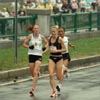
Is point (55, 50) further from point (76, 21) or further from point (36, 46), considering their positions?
point (76, 21)

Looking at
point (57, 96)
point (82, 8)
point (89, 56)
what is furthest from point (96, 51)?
point (82, 8)

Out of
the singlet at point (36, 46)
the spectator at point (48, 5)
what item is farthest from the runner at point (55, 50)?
the spectator at point (48, 5)

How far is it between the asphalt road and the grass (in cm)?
175

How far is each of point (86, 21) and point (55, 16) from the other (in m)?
3.38

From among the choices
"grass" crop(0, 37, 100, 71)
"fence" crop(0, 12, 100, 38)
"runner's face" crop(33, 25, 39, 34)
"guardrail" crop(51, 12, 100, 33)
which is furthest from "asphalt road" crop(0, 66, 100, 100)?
"guardrail" crop(51, 12, 100, 33)

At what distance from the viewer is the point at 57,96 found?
14984 millimetres

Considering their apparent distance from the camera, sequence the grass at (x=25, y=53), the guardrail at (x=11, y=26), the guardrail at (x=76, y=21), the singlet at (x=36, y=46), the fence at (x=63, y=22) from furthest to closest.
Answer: the guardrail at (x=76, y=21) → the fence at (x=63, y=22) → the guardrail at (x=11, y=26) → the grass at (x=25, y=53) → the singlet at (x=36, y=46)

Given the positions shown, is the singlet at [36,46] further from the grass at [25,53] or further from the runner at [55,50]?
the grass at [25,53]

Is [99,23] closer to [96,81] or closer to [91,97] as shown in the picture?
[96,81]

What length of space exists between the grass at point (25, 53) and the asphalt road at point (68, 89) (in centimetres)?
175

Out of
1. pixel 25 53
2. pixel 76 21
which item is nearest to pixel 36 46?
pixel 25 53

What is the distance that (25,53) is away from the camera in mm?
23781

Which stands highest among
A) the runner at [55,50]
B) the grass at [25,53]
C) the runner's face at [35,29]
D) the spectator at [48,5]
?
the runner's face at [35,29]

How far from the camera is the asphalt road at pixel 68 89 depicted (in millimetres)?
14680
